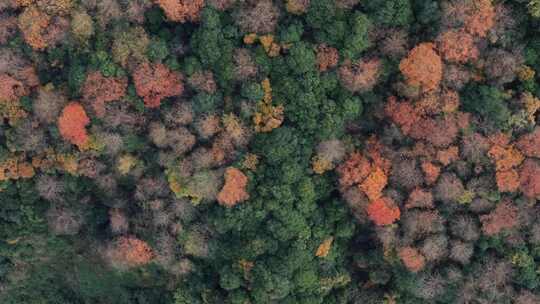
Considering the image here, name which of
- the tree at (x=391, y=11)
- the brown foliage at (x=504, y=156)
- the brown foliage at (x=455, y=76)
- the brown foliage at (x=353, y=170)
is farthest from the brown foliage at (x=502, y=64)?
the brown foliage at (x=353, y=170)

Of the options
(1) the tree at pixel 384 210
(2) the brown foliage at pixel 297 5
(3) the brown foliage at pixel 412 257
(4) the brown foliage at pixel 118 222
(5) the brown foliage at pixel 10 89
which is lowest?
(4) the brown foliage at pixel 118 222

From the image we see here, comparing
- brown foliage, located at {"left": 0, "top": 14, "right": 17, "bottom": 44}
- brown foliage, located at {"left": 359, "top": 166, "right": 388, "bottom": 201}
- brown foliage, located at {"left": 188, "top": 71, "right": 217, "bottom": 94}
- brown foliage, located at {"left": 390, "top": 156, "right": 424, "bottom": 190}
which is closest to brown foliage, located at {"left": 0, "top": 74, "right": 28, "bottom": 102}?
brown foliage, located at {"left": 0, "top": 14, "right": 17, "bottom": 44}

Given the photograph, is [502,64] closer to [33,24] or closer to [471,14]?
[471,14]

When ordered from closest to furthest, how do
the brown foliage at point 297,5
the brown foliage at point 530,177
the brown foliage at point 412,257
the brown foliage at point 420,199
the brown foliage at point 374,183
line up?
the brown foliage at point 297,5, the brown foliage at point 530,177, the brown foliage at point 420,199, the brown foliage at point 374,183, the brown foliage at point 412,257

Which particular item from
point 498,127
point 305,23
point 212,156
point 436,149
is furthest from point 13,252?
point 498,127

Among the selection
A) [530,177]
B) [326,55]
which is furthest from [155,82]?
[530,177]

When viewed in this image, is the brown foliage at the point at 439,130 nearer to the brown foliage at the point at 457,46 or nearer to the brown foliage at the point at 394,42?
the brown foliage at the point at 457,46

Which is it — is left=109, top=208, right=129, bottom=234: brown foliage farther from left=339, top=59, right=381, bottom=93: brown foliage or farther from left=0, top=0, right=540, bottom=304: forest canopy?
left=339, top=59, right=381, bottom=93: brown foliage
